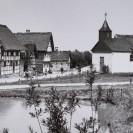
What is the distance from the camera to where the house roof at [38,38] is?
2437 inches

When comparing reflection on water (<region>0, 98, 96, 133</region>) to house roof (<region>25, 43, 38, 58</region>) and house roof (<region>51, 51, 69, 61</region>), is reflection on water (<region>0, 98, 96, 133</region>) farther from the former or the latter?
house roof (<region>51, 51, 69, 61</region>)

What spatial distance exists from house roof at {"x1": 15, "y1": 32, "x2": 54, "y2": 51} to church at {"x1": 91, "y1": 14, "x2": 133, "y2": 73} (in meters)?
9.07

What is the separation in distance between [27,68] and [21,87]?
74.1 ft

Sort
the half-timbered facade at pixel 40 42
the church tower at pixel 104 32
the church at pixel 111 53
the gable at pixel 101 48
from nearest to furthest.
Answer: the gable at pixel 101 48 < the church at pixel 111 53 < the church tower at pixel 104 32 < the half-timbered facade at pixel 40 42

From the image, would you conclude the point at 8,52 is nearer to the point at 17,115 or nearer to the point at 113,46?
the point at 113,46

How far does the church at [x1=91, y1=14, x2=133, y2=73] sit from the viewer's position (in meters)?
56.6

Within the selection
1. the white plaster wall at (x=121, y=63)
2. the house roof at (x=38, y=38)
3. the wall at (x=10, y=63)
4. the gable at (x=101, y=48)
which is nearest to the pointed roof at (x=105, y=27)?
the gable at (x=101, y=48)

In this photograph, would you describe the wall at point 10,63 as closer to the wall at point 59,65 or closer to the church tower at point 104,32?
the church tower at point 104,32

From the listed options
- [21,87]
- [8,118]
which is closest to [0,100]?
[21,87]

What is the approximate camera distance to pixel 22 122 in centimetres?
2394

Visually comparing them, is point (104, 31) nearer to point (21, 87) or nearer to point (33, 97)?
point (21, 87)

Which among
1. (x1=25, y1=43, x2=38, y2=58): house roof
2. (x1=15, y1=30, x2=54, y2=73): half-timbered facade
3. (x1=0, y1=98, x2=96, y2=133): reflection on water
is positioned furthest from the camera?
(x1=15, y1=30, x2=54, y2=73): half-timbered facade

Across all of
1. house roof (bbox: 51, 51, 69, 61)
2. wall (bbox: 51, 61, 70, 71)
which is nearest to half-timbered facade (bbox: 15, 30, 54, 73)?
house roof (bbox: 51, 51, 69, 61)

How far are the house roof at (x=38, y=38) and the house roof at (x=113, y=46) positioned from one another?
9065 millimetres
